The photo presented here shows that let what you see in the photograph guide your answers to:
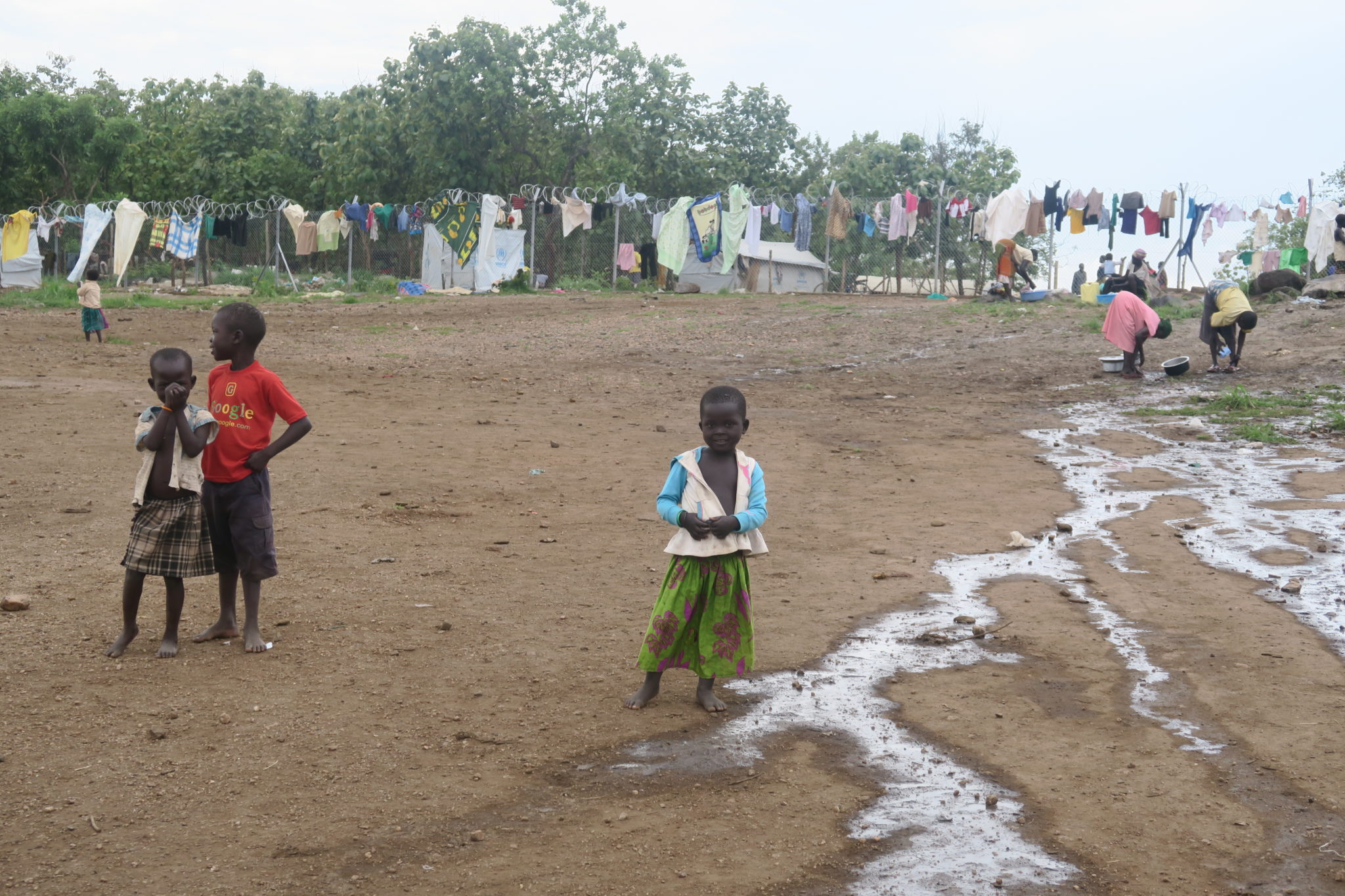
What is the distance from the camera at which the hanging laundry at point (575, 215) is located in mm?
26219

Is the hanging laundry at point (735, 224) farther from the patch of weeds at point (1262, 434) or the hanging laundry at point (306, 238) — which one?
the patch of weeds at point (1262, 434)

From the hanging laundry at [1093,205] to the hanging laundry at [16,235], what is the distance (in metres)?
21.9

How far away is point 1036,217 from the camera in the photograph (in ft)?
78.5

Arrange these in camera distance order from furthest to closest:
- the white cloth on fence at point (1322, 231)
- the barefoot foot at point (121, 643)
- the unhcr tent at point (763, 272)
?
1. the unhcr tent at point (763, 272)
2. the white cloth on fence at point (1322, 231)
3. the barefoot foot at point (121, 643)

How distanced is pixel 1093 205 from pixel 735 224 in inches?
279

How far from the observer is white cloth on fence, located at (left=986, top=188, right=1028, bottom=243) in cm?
2392

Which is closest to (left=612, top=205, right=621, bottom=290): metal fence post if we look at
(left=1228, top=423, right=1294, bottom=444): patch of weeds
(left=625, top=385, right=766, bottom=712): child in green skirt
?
(left=1228, top=423, right=1294, bottom=444): patch of weeds

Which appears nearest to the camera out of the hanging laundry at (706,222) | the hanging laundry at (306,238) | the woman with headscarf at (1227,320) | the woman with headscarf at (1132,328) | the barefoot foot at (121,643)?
the barefoot foot at (121,643)

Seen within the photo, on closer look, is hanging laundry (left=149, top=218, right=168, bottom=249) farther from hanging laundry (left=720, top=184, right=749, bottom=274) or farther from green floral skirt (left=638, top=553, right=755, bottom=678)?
green floral skirt (left=638, top=553, right=755, bottom=678)

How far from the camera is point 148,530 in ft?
14.8

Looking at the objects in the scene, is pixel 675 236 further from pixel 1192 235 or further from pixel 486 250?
pixel 1192 235

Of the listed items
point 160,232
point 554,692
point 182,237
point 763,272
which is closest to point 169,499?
point 554,692

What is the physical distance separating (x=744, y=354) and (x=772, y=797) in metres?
13.6

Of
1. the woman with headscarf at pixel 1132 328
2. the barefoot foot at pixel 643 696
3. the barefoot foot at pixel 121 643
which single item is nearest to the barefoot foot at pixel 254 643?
the barefoot foot at pixel 121 643
